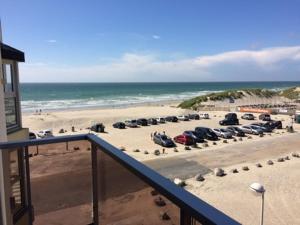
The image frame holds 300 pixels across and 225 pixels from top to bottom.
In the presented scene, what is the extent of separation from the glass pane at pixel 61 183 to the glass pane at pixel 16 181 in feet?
0.53

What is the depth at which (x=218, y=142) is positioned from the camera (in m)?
32.4

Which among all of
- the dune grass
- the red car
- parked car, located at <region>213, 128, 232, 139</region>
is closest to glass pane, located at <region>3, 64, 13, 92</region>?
the red car

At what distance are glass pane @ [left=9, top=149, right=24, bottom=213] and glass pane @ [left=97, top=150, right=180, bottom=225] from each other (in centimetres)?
124

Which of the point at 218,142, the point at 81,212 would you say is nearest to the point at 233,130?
the point at 218,142

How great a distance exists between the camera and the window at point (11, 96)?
6535 mm

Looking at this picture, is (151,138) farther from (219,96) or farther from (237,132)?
(219,96)

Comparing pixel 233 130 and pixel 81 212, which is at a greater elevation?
pixel 81 212

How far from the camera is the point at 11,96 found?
6.80 meters

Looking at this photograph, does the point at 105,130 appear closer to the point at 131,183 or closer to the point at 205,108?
the point at 205,108

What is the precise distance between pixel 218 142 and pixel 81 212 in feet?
96.1

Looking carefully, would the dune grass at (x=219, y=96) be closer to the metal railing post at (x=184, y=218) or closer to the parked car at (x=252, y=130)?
the parked car at (x=252, y=130)

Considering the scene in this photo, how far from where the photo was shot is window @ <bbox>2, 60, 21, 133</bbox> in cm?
654

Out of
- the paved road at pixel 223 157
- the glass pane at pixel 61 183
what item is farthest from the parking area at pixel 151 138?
the glass pane at pixel 61 183

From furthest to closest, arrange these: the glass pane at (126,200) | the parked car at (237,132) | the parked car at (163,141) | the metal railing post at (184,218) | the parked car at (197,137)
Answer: the parked car at (237,132), the parked car at (197,137), the parked car at (163,141), the glass pane at (126,200), the metal railing post at (184,218)
